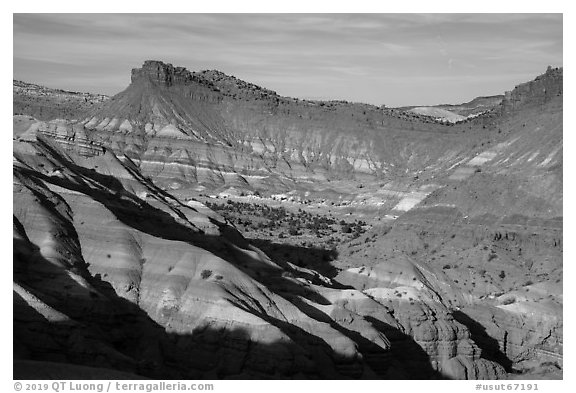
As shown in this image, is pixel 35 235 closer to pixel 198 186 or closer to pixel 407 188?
pixel 407 188

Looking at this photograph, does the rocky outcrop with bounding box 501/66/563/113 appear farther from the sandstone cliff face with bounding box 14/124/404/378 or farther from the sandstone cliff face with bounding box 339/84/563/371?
the sandstone cliff face with bounding box 14/124/404/378

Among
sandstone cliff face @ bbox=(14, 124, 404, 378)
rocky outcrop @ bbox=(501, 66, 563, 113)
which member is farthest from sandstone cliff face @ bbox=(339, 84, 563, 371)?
rocky outcrop @ bbox=(501, 66, 563, 113)

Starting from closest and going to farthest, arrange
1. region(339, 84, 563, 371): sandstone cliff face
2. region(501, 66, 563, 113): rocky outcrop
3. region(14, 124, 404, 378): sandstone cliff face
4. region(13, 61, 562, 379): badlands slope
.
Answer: region(14, 124, 404, 378): sandstone cliff face → region(13, 61, 562, 379): badlands slope → region(339, 84, 563, 371): sandstone cliff face → region(501, 66, 563, 113): rocky outcrop

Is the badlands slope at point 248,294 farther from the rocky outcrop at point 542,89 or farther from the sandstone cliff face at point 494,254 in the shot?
the rocky outcrop at point 542,89

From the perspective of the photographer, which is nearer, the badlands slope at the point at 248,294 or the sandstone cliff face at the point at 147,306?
the sandstone cliff face at the point at 147,306

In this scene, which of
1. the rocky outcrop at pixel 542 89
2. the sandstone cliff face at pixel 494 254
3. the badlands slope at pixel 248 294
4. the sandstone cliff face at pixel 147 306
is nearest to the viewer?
the sandstone cliff face at pixel 147 306

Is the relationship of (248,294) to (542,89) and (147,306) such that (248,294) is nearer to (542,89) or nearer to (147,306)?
(147,306)

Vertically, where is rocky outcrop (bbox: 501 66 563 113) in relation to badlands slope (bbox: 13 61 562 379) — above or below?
above

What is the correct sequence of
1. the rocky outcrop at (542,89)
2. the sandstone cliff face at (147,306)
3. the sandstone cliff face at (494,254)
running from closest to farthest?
the sandstone cliff face at (147,306) < the sandstone cliff face at (494,254) < the rocky outcrop at (542,89)

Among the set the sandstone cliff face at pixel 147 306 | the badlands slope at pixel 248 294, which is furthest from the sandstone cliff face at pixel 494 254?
the sandstone cliff face at pixel 147 306

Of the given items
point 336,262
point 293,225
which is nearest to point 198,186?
point 293,225

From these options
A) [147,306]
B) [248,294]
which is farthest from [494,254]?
[147,306]
